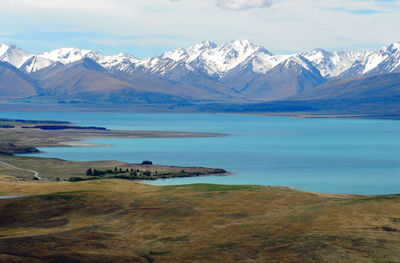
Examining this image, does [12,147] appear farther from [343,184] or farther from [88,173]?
[343,184]

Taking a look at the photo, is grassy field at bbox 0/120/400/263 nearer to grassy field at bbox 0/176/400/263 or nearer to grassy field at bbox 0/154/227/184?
grassy field at bbox 0/176/400/263

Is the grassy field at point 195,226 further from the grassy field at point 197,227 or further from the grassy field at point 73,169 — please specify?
the grassy field at point 73,169

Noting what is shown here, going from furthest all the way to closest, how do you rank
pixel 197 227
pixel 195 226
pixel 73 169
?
1. pixel 73 169
2. pixel 195 226
3. pixel 197 227

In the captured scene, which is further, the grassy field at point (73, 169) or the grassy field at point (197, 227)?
the grassy field at point (73, 169)

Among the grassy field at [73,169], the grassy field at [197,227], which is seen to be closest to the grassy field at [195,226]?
the grassy field at [197,227]

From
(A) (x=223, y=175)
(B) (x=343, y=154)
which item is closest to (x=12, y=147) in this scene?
(A) (x=223, y=175)

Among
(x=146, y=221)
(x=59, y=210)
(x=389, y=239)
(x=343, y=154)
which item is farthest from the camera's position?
(x=343, y=154)

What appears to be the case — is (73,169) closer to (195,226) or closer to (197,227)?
(195,226)

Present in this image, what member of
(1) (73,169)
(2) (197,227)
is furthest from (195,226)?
(1) (73,169)

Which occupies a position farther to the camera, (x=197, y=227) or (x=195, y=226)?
(x=195, y=226)
